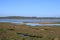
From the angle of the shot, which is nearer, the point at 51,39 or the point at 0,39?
the point at 0,39

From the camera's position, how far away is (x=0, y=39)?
495 inches

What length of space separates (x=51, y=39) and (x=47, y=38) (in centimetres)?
37

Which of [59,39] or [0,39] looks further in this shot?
[59,39]

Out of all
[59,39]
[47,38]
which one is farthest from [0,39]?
[59,39]

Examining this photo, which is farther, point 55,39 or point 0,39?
point 55,39

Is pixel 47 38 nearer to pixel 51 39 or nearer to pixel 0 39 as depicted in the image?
pixel 51 39

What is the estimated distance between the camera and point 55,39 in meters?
13.8

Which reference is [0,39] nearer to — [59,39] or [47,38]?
[47,38]

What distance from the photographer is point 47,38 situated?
548 inches

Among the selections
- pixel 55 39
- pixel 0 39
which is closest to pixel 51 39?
pixel 55 39

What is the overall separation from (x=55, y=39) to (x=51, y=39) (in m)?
0.36

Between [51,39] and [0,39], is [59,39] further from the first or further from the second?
[0,39]

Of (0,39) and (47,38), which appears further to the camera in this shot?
(47,38)

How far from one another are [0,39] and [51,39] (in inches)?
178
